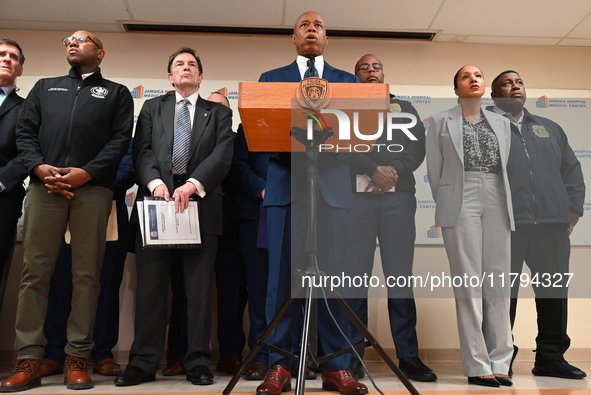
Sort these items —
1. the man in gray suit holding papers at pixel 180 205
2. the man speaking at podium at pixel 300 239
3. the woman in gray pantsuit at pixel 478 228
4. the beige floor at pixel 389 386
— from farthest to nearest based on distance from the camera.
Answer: the woman in gray pantsuit at pixel 478 228, the man in gray suit holding papers at pixel 180 205, the beige floor at pixel 389 386, the man speaking at podium at pixel 300 239

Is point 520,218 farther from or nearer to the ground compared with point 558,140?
nearer to the ground

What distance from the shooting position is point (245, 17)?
13.2 ft

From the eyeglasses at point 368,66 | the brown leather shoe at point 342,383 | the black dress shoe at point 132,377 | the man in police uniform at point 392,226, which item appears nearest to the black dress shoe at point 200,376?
the black dress shoe at point 132,377

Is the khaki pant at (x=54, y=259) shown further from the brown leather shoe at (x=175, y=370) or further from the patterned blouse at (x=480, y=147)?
the patterned blouse at (x=480, y=147)

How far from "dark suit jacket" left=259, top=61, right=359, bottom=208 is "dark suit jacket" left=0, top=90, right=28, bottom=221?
134cm

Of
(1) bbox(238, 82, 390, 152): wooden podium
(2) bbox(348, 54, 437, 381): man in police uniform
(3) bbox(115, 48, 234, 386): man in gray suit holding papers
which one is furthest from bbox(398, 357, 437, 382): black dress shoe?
(1) bbox(238, 82, 390, 152): wooden podium

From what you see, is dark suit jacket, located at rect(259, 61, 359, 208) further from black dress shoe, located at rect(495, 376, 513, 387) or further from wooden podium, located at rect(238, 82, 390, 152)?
black dress shoe, located at rect(495, 376, 513, 387)

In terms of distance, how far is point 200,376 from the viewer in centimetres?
256

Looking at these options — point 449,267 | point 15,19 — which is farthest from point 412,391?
point 15,19

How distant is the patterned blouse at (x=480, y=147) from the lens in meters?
2.73

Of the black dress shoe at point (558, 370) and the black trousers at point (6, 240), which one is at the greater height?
the black trousers at point (6, 240)

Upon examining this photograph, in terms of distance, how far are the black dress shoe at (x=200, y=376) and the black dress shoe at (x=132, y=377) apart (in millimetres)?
207

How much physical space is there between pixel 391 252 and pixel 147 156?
1443 mm

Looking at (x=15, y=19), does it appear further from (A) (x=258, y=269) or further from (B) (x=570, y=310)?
(B) (x=570, y=310)
